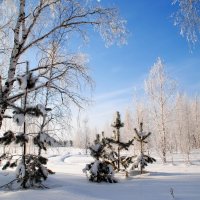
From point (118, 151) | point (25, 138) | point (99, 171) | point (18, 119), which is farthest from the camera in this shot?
point (118, 151)

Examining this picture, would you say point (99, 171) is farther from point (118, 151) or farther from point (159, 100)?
point (159, 100)

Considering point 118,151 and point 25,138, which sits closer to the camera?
point 25,138

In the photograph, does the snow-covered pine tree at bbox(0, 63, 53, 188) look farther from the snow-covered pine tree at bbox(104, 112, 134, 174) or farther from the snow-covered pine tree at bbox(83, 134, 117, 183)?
the snow-covered pine tree at bbox(104, 112, 134, 174)

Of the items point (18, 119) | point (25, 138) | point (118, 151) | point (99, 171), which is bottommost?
point (99, 171)

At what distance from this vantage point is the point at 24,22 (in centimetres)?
985

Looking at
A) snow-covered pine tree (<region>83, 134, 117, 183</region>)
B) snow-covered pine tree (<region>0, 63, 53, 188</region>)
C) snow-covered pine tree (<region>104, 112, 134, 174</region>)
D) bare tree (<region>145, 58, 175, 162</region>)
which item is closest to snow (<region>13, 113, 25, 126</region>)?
snow-covered pine tree (<region>0, 63, 53, 188</region>)

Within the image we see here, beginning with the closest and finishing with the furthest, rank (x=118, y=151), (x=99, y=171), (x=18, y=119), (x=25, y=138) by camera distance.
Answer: (x=18, y=119)
(x=25, y=138)
(x=99, y=171)
(x=118, y=151)

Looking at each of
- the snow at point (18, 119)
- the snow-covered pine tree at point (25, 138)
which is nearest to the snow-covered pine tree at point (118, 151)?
the snow-covered pine tree at point (25, 138)

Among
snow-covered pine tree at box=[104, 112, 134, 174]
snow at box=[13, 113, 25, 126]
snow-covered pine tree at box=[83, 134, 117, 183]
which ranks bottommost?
snow-covered pine tree at box=[83, 134, 117, 183]

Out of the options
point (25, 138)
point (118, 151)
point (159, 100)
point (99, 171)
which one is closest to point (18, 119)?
point (25, 138)

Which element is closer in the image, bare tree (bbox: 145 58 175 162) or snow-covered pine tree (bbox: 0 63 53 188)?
snow-covered pine tree (bbox: 0 63 53 188)

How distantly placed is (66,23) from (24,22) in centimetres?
127

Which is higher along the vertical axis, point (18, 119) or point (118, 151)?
point (18, 119)

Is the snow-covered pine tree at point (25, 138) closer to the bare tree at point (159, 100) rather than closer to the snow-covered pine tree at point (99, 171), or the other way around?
the snow-covered pine tree at point (99, 171)
